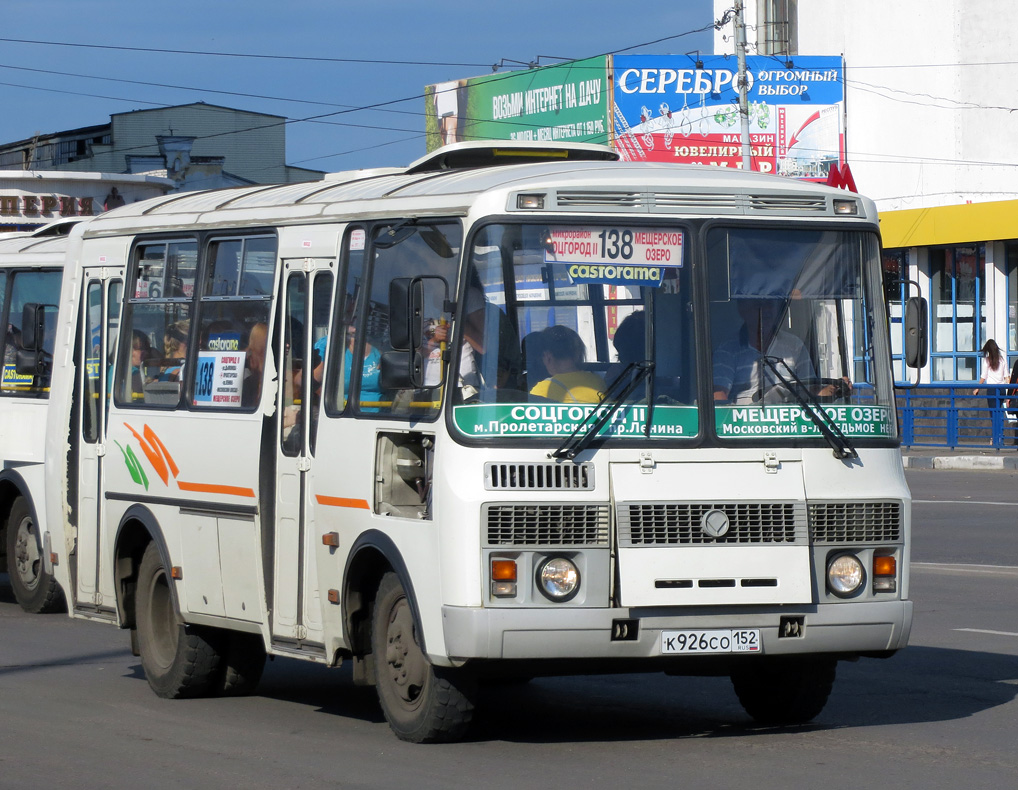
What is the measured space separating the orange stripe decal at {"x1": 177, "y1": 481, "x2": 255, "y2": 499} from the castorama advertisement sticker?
31499 mm

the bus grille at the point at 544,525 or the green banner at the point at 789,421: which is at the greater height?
the green banner at the point at 789,421

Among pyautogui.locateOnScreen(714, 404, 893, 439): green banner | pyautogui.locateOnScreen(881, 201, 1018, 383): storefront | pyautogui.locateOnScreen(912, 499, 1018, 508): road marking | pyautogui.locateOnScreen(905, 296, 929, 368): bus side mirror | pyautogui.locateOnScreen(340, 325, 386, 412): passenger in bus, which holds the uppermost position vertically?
pyautogui.locateOnScreen(881, 201, 1018, 383): storefront

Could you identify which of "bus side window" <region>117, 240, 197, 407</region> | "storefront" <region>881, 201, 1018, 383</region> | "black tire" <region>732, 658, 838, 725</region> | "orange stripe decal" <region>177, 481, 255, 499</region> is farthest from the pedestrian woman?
"orange stripe decal" <region>177, 481, 255, 499</region>

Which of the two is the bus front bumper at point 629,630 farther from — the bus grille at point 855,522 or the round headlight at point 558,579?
the bus grille at point 855,522

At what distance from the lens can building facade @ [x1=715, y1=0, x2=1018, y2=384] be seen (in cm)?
3453

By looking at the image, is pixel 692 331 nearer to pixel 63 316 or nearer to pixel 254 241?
pixel 254 241

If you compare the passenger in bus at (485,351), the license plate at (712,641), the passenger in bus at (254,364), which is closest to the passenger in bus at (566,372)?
the passenger in bus at (485,351)

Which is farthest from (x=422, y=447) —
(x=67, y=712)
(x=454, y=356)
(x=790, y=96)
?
(x=790, y=96)

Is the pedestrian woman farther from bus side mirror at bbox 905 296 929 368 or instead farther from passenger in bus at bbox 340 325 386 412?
passenger in bus at bbox 340 325 386 412

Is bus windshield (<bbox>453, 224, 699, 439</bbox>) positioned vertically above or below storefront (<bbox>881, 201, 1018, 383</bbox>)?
below

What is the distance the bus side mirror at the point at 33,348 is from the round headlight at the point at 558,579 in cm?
750

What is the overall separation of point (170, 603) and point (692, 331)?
3.84 metres

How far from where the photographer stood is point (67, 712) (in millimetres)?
9109

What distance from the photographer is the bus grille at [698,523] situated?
740cm
